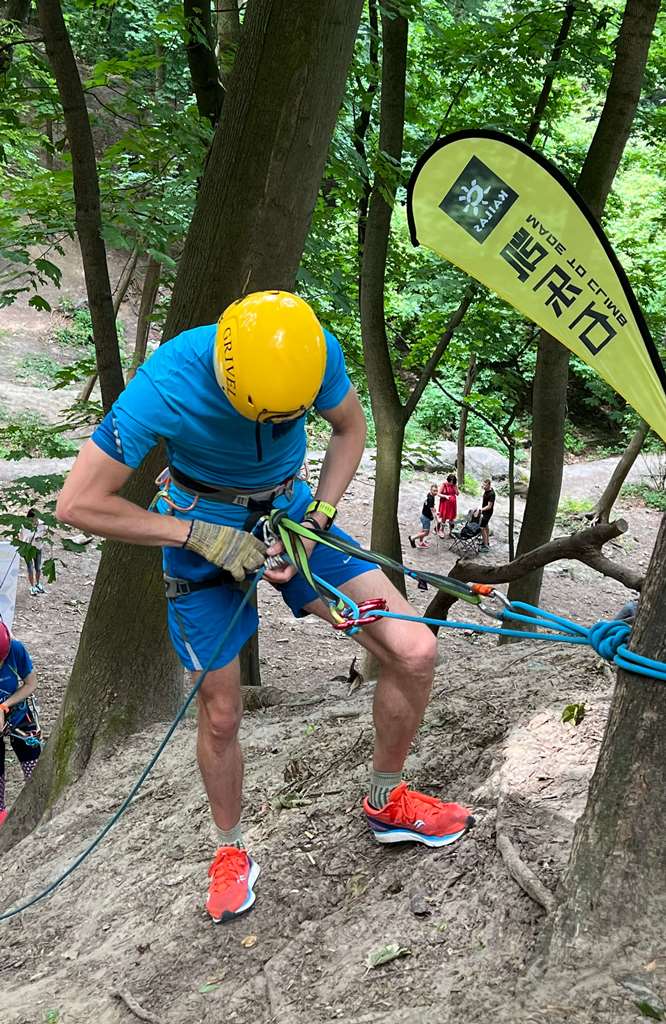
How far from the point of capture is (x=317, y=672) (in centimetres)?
953

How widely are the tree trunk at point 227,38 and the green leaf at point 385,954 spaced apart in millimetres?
5734

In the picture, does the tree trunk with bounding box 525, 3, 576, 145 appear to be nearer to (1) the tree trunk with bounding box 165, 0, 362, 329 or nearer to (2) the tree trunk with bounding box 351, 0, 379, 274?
(2) the tree trunk with bounding box 351, 0, 379, 274

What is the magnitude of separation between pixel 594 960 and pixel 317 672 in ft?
25.2

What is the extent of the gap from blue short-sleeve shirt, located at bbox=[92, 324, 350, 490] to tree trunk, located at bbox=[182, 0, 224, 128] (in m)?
3.46

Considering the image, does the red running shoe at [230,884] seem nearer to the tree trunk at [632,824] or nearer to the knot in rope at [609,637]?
the tree trunk at [632,824]

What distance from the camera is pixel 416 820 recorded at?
2764 mm

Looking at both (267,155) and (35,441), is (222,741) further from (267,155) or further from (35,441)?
(35,441)

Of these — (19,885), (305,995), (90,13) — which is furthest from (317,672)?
(90,13)

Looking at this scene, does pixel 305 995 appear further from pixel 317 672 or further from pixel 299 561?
pixel 317 672

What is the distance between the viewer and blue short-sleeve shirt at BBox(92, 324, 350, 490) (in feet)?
8.27

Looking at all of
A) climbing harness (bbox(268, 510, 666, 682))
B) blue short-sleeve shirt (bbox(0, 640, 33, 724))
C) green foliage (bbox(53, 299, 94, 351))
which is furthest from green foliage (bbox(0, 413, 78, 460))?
green foliage (bbox(53, 299, 94, 351))

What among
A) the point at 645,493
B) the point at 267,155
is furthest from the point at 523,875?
the point at 645,493

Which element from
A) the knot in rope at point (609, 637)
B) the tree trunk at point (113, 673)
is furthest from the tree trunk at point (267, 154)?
the knot in rope at point (609, 637)

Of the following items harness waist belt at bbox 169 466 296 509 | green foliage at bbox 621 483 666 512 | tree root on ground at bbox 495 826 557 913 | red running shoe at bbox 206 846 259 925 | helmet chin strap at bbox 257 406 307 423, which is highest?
helmet chin strap at bbox 257 406 307 423
